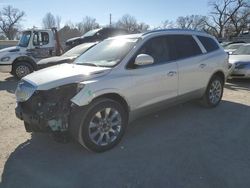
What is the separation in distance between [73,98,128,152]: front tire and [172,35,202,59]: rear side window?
1865 mm

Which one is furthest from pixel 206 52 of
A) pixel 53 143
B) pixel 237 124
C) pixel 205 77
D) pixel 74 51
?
pixel 74 51

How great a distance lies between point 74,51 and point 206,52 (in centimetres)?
570

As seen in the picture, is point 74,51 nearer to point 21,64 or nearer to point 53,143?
point 21,64

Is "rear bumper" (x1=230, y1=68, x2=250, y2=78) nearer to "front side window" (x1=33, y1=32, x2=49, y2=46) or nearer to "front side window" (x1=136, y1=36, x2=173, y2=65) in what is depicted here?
"front side window" (x1=136, y1=36, x2=173, y2=65)

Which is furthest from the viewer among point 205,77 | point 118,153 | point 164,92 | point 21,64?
point 21,64

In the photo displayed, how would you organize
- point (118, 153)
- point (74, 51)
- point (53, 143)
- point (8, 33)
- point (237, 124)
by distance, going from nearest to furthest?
point (118, 153)
point (53, 143)
point (237, 124)
point (74, 51)
point (8, 33)

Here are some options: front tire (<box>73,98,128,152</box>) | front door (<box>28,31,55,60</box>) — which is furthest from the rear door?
front door (<box>28,31,55,60</box>)

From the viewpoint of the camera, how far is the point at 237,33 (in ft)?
185

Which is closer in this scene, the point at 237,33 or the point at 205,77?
the point at 205,77

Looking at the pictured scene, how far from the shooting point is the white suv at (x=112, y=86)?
421 cm

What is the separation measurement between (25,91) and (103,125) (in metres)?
1.31

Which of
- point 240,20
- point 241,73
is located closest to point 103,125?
point 241,73

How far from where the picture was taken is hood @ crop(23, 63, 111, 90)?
4.29 metres

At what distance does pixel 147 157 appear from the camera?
4.32 m
